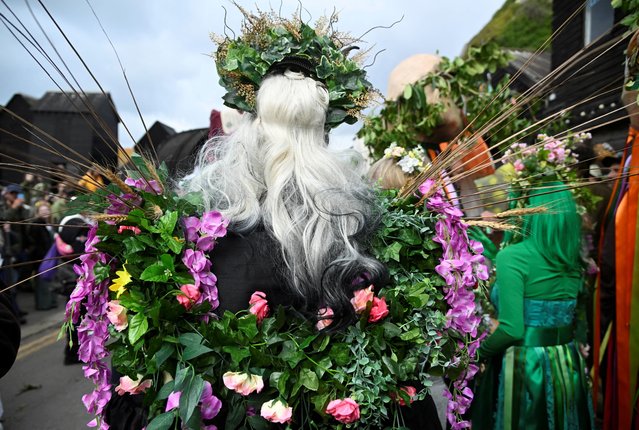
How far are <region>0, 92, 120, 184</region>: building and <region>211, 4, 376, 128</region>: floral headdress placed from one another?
0.44 metres

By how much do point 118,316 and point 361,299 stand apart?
698mm

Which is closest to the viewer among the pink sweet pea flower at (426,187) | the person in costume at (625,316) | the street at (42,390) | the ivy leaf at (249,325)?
the ivy leaf at (249,325)

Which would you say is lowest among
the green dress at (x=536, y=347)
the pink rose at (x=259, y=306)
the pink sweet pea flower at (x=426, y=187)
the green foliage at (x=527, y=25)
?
the green dress at (x=536, y=347)

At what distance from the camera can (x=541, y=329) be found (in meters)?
2.56

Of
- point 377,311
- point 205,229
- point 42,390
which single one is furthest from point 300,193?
point 42,390

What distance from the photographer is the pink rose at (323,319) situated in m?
1.36

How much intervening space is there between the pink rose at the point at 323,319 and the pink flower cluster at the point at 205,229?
14.7 inches

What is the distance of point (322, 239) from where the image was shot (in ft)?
4.59

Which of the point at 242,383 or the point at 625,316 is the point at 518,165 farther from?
the point at 242,383

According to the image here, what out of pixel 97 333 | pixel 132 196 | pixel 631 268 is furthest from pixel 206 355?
pixel 631 268

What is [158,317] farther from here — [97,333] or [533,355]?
[533,355]

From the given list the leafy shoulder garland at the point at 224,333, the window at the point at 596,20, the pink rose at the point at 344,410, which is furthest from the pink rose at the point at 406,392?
the window at the point at 596,20

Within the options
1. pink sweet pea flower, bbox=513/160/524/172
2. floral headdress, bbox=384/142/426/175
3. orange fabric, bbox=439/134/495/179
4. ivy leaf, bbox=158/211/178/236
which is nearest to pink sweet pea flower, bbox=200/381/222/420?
ivy leaf, bbox=158/211/178/236

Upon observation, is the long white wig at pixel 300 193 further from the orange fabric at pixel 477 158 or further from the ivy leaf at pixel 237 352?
the orange fabric at pixel 477 158
